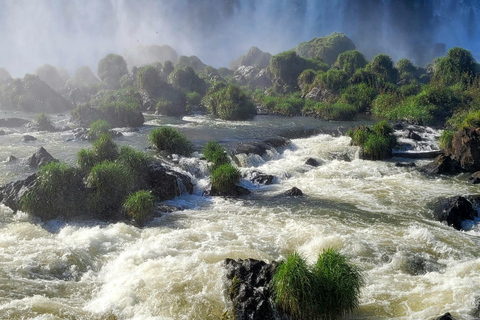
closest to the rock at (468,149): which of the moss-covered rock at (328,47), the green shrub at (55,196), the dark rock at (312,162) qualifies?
the dark rock at (312,162)

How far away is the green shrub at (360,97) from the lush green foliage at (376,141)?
1744 cm

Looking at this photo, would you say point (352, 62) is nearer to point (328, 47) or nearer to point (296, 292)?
point (328, 47)

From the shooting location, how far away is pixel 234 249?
35.4 feet

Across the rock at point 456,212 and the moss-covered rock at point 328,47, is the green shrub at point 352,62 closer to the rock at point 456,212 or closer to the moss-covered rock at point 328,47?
the moss-covered rock at point 328,47

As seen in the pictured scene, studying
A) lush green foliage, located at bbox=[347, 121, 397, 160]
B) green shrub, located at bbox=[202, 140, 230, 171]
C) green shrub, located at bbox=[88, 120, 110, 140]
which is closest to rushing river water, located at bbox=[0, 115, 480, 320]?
green shrub, located at bbox=[202, 140, 230, 171]

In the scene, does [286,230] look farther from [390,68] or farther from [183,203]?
[390,68]

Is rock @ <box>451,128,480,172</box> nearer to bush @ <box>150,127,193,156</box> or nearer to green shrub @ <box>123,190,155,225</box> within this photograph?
bush @ <box>150,127,193,156</box>

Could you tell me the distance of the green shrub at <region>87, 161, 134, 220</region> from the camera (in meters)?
13.5

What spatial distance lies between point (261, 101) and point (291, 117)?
10838mm

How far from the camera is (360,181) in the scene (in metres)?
18.1

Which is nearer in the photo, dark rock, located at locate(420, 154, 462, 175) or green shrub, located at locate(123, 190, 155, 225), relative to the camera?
green shrub, located at locate(123, 190, 155, 225)

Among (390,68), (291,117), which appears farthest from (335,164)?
(390,68)

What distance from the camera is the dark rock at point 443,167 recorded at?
19016mm

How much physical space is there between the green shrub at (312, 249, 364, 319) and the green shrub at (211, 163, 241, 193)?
349 inches
